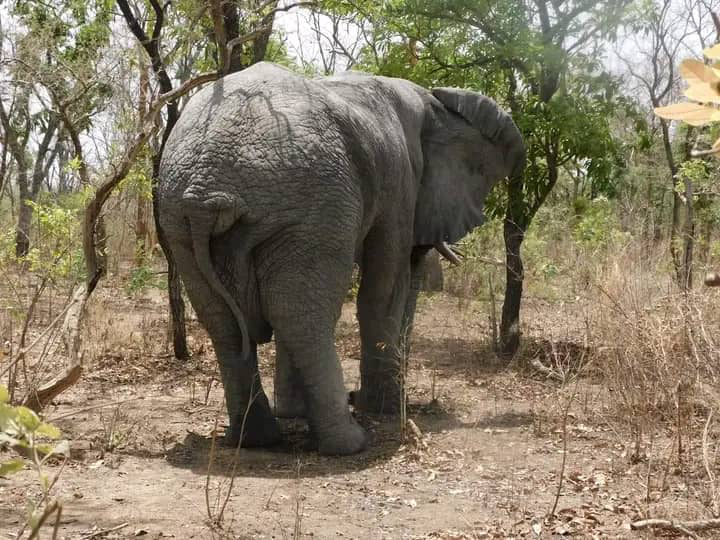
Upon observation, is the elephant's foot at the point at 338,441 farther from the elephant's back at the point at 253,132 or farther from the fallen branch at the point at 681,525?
the fallen branch at the point at 681,525

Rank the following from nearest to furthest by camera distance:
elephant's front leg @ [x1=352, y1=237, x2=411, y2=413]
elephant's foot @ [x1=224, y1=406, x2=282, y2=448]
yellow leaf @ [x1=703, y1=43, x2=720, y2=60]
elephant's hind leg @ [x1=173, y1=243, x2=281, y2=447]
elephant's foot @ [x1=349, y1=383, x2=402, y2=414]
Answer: yellow leaf @ [x1=703, y1=43, x2=720, y2=60]
elephant's hind leg @ [x1=173, y1=243, x2=281, y2=447]
elephant's foot @ [x1=224, y1=406, x2=282, y2=448]
elephant's front leg @ [x1=352, y1=237, x2=411, y2=413]
elephant's foot @ [x1=349, y1=383, x2=402, y2=414]

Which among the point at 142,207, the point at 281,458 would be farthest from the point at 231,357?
the point at 142,207

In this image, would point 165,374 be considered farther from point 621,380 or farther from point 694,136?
point 694,136

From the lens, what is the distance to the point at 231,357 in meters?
5.63

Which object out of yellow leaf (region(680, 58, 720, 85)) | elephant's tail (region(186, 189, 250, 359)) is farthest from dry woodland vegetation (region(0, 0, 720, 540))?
elephant's tail (region(186, 189, 250, 359))

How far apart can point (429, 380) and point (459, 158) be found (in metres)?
2.21

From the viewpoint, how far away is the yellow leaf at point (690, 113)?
1.14m

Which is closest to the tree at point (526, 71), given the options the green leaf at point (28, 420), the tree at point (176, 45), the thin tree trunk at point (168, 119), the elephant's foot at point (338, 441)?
the tree at point (176, 45)

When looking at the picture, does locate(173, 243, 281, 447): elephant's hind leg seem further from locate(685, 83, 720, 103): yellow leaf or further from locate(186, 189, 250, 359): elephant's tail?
locate(685, 83, 720, 103): yellow leaf

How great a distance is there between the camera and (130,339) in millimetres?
8930

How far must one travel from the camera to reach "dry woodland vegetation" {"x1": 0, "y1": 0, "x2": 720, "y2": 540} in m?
4.23

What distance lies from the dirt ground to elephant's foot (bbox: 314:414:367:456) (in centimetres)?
10

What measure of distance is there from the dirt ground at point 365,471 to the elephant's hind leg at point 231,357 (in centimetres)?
17

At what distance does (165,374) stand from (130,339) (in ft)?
2.94
